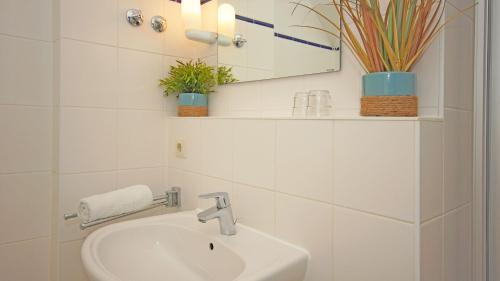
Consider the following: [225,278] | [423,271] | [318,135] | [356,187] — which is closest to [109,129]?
[225,278]

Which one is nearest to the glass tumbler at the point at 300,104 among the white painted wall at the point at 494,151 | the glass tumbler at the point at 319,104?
the glass tumbler at the point at 319,104

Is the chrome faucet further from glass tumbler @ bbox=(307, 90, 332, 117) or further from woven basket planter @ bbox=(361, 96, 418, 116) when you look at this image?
woven basket planter @ bbox=(361, 96, 418, 116)

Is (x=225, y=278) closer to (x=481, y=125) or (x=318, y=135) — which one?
(x=318, y=135)

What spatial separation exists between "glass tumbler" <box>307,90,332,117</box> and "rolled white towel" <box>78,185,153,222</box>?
0.70m

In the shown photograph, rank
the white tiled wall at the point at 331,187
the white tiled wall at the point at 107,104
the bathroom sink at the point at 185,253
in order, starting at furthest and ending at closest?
1. the white tiled wall at the point at 107,104
2. the bathroom sink at the point at 185,253
3. the white tiled wall at the point at 331,187

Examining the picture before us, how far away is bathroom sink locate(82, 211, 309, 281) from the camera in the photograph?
2.70 feet

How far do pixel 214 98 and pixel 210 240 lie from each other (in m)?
0.68

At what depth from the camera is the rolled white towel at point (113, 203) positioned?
3.47ft

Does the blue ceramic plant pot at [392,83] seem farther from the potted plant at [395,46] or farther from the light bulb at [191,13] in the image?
the light bulb at [191,13]

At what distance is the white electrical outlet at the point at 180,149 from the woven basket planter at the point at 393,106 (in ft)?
2.69

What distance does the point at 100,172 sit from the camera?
128 cm

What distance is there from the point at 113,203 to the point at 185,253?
0.31 m

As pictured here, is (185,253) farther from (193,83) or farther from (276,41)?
(276,41)

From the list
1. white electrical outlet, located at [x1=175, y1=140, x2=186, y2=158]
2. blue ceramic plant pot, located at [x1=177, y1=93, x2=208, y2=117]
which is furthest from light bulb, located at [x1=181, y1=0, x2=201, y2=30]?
white electrical outlet, located at [x1=175, y1=140, x2=186, y2=158]
